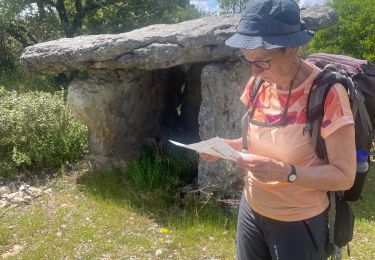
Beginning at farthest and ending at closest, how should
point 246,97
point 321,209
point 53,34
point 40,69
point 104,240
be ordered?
point 53,34
point 40,69
point 104,240
point 246,97
point 321,209

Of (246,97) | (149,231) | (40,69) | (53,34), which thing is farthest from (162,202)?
(53,34)

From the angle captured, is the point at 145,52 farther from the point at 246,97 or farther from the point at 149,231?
the point at 246,97

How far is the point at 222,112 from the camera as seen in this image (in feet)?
15.7

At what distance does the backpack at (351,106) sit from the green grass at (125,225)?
6.14 feet

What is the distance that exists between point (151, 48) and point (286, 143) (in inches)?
112

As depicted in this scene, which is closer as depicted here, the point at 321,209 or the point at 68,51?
the point at 321,209

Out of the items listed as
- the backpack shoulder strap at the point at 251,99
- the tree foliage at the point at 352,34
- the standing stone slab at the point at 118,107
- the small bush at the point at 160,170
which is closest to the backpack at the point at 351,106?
the backpack shoulder strap at the point at 251,99

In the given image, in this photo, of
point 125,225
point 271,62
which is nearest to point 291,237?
point 271,62

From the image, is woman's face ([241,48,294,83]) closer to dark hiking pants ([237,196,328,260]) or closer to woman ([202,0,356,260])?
woman ([202,0,356,260])

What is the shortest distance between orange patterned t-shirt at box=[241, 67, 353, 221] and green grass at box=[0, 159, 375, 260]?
76.1 inches

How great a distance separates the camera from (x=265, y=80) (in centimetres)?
206

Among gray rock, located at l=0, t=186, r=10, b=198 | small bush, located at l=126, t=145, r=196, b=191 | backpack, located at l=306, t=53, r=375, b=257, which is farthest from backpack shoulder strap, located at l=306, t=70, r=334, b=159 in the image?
gray rock, located at l=0, t=186, r=10, b=198

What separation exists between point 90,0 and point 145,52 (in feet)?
26.2

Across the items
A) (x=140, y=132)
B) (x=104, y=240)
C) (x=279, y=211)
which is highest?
(x=279, y=211)
